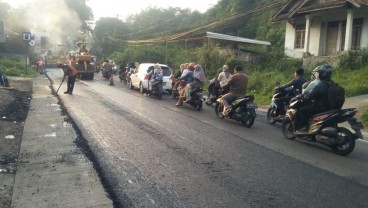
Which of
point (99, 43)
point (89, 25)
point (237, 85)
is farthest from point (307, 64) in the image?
point (89, 25)

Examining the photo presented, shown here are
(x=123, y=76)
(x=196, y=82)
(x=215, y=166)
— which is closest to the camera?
(x=215, y=166)

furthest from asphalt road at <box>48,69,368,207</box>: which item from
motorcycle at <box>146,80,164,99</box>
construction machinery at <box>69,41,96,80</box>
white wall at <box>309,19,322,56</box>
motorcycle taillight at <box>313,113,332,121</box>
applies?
white wall at <box>309,19,322,56</box>

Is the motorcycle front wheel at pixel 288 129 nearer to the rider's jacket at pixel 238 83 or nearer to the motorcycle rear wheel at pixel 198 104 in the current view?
the rider's jacket at pixel 238 83

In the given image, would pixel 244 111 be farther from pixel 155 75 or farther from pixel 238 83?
pixel 155 75

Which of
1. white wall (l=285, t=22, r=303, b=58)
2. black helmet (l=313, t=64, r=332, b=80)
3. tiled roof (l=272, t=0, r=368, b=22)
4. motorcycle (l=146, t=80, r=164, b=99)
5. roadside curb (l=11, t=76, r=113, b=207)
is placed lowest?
roadside curb (l=11, t=76, r=113, b=207)

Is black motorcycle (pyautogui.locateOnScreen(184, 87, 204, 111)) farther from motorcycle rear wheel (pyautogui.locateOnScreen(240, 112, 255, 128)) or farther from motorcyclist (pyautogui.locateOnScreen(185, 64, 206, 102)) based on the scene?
motorcycle rear wheel (pyautogui.locateOnScreen(240, 112, 255, 128))

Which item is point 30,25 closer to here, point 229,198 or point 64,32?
point 64,32

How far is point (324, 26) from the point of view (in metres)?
28.2

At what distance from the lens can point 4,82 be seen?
17500 mm

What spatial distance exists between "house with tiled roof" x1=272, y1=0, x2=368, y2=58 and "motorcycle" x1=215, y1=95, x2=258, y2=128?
15888mm

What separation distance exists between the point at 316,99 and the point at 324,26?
72.8ft

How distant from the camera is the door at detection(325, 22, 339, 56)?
89.4 ft

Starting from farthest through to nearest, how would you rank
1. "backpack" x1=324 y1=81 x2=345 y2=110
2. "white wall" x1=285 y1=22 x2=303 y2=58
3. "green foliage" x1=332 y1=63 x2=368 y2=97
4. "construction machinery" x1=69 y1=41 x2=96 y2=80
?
"white wall" x1=285 y1=22 x2=303 y2=58 → "construction machinery" x1=69 y1=41 x2=96 y2=80 → "green foliage" x1=332 y1=63 x2=368 y2=97 → "backpack" x1=324 y1=81 x2=345 y2=110

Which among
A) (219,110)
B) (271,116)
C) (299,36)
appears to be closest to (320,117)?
(271,116)
